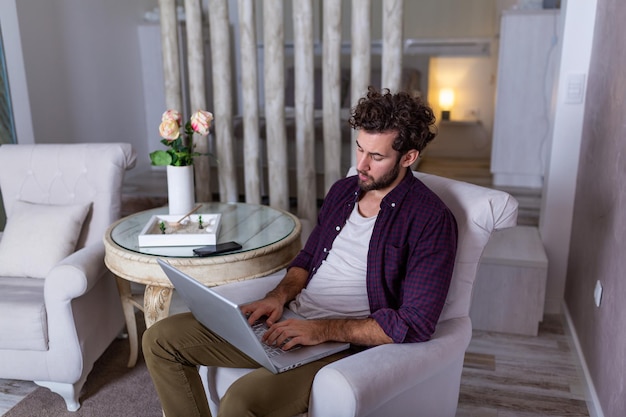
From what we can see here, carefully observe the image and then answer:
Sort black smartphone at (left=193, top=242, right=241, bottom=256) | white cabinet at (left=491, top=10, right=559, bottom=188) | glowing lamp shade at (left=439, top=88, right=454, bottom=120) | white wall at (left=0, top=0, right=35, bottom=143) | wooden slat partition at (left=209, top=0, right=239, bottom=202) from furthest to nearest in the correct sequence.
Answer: glowing lamp shade at (left=439, top=88, right=454, bottom=120), white cabinet at (left=491, top=10, right=559, bottom=188), white wall at (left=0, top=0, right=35, bottom=143), wooden slat partition at (left=209, top=0, right=239, bottom=202), black smartphone at (left=193, top=242, right=241, bottom=256)

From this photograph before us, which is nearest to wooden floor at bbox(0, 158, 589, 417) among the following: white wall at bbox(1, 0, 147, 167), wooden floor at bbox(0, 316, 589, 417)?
wooden floor at bbox(0, 316, 589, 417)

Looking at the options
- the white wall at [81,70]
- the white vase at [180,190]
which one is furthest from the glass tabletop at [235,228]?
the white wall at [81,70]

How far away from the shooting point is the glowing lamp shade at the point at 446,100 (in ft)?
19.0

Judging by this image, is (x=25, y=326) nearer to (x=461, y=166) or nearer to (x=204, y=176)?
(x=204, y=176)

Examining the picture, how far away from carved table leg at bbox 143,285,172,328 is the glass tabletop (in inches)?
5.5

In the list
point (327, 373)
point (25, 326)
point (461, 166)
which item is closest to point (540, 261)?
point (327, 373)

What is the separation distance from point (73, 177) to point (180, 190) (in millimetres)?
552

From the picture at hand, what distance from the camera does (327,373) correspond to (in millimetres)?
1310

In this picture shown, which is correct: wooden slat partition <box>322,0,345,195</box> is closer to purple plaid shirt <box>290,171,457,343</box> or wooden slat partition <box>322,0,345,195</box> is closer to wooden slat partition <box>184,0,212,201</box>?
wooden slat partition <box>184,0,212,201</box>

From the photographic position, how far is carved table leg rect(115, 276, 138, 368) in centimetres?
229

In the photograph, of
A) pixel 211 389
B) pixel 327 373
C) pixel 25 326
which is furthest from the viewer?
pixel 25 326

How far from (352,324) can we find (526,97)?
3.34 m

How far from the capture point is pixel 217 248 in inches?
75.9

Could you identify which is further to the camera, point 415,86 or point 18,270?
point 415,86
